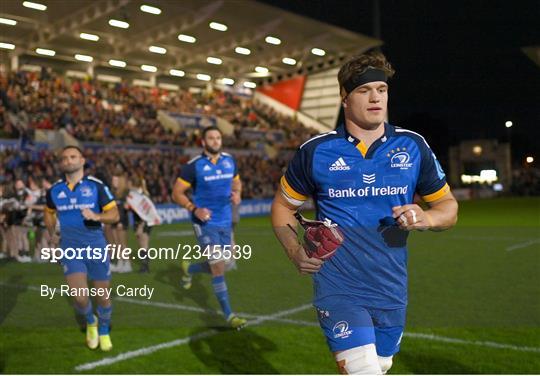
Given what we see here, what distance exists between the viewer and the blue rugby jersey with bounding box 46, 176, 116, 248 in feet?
20.2

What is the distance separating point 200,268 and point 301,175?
5.32 metres

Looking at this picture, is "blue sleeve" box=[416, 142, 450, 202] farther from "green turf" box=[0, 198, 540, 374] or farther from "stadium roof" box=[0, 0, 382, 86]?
"stadium roof" box=[0, 0, 382, 86]

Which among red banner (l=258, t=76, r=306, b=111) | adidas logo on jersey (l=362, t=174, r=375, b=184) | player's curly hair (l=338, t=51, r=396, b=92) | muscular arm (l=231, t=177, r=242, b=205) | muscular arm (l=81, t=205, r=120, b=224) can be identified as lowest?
red banner (l=258, t=76, r=306, b=111)

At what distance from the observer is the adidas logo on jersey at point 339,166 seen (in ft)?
10.6

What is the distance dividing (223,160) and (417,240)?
1024cm

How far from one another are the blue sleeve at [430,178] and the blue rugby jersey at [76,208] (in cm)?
402

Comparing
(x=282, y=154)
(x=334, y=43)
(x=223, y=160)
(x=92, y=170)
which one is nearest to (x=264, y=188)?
(x=282, y=154)

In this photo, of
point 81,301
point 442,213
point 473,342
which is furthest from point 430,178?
point 81,301

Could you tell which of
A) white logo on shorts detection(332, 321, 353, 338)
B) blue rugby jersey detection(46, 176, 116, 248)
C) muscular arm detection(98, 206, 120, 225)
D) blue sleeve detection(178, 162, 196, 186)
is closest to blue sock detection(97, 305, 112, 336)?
blue rugby jersey detection(46, 176, 116, 248)

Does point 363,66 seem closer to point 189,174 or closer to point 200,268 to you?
point 189,174

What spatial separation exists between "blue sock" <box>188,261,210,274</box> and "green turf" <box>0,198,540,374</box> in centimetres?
51

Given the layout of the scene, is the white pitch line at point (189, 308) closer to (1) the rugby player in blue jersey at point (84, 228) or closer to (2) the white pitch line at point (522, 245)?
(1) the rugby player in blue jersey at point (84, 228)

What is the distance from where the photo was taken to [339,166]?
3.23 m

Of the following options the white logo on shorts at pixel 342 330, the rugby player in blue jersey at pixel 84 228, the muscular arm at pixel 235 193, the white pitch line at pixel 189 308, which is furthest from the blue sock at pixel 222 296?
the white logo on shorts at pixel 342 330
